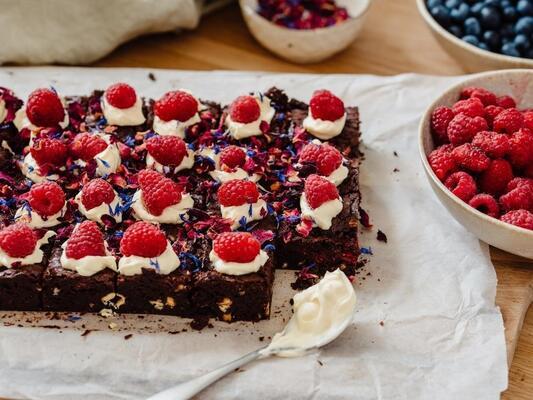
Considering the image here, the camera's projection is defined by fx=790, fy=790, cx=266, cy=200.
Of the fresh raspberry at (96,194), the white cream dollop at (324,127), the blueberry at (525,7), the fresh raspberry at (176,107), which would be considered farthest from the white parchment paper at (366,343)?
the blueberry at (525,7)

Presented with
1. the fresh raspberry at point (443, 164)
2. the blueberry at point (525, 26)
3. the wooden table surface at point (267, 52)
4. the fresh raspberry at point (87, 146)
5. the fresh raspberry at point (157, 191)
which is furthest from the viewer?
the wooden table surface at point (267, 52)

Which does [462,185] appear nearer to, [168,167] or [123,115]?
[168,167]

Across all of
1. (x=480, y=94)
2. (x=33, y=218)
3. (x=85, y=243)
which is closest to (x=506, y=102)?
(x=480, y=94)

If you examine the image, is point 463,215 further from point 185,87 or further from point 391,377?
point 185,87

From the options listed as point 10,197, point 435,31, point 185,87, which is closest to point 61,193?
point 10,197

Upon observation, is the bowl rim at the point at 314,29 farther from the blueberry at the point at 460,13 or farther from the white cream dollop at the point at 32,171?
the white cream dollop at the point at 32,171
